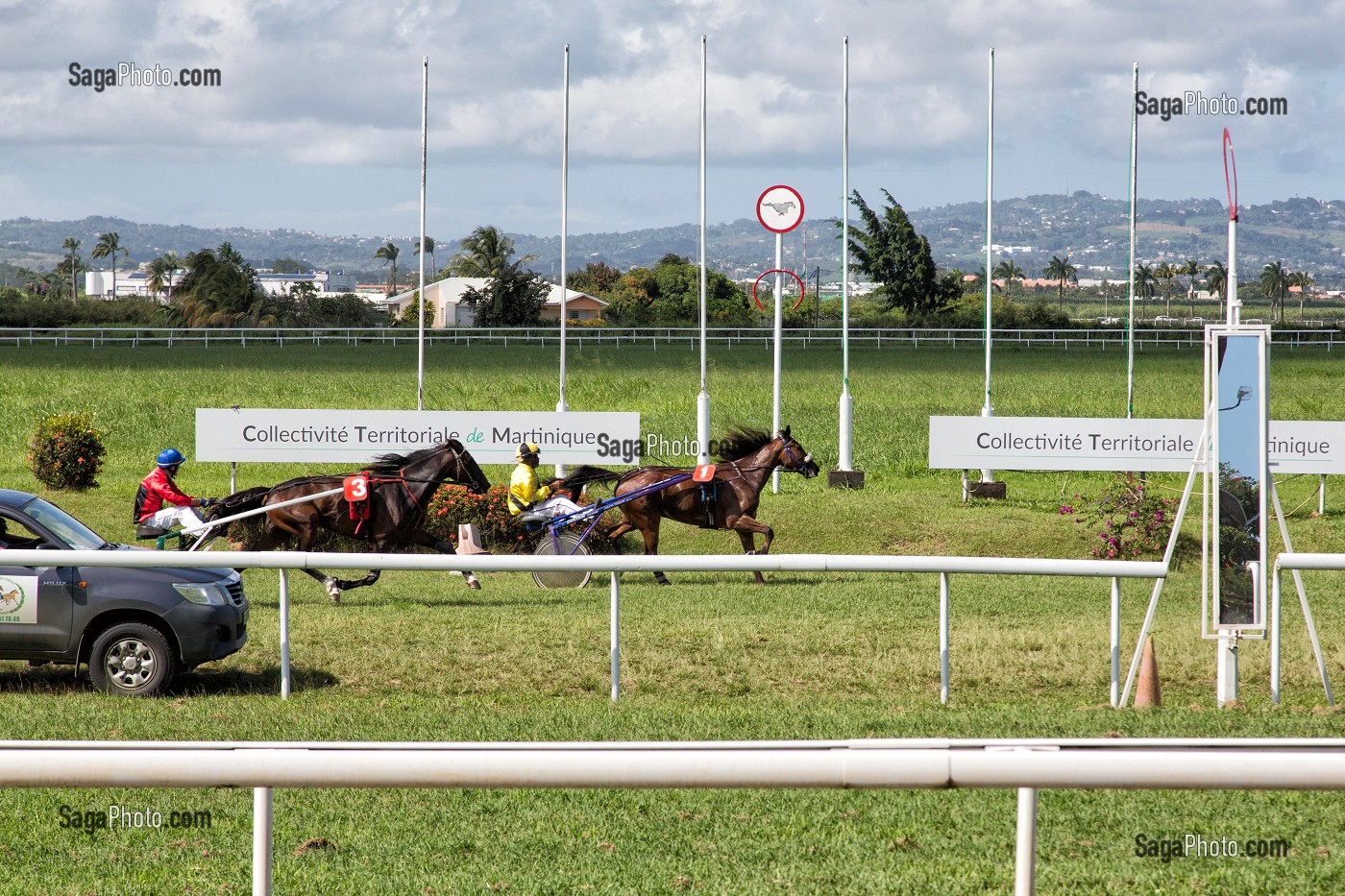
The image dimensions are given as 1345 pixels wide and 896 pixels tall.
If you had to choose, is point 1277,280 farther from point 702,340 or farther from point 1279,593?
point 1279,593

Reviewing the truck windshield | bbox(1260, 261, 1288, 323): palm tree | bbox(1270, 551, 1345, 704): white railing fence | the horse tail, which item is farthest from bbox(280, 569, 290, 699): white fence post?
bbox(1260, 261, 1288, 323): palm tree

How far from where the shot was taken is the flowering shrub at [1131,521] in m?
15.3

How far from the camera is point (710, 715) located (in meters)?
6.65

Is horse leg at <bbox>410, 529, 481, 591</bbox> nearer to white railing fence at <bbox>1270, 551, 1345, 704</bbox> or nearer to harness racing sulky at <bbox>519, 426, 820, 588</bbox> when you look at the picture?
harness racing sulky at <bbox>519, 426, 820, 588</bbox>

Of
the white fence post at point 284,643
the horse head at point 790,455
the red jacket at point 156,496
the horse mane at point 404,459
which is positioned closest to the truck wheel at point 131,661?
the white fence post at point 284,643

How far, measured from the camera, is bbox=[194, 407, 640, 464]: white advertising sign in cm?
1723

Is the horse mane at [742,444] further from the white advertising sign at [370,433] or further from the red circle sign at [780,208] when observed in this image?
the red circle sign at [780,208]

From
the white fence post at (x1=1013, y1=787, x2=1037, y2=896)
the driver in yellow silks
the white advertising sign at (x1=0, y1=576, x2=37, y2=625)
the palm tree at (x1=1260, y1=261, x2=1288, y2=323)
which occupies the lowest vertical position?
the white advertising sign at (x1=0, y1=576, x2=37, y2=625)

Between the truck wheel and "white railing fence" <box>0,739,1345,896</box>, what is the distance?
17.7ft

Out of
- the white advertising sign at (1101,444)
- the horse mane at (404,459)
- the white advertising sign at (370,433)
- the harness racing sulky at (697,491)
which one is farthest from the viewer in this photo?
the white advertising sign at (370,433)

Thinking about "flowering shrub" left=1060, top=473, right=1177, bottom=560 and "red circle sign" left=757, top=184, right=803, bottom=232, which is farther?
"red circle sign" left=757, top=184, right=803, bottom=232

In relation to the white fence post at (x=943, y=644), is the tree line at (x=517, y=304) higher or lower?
higher

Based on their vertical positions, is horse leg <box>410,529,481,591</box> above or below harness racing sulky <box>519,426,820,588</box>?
below

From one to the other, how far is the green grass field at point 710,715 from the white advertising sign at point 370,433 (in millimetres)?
1637
